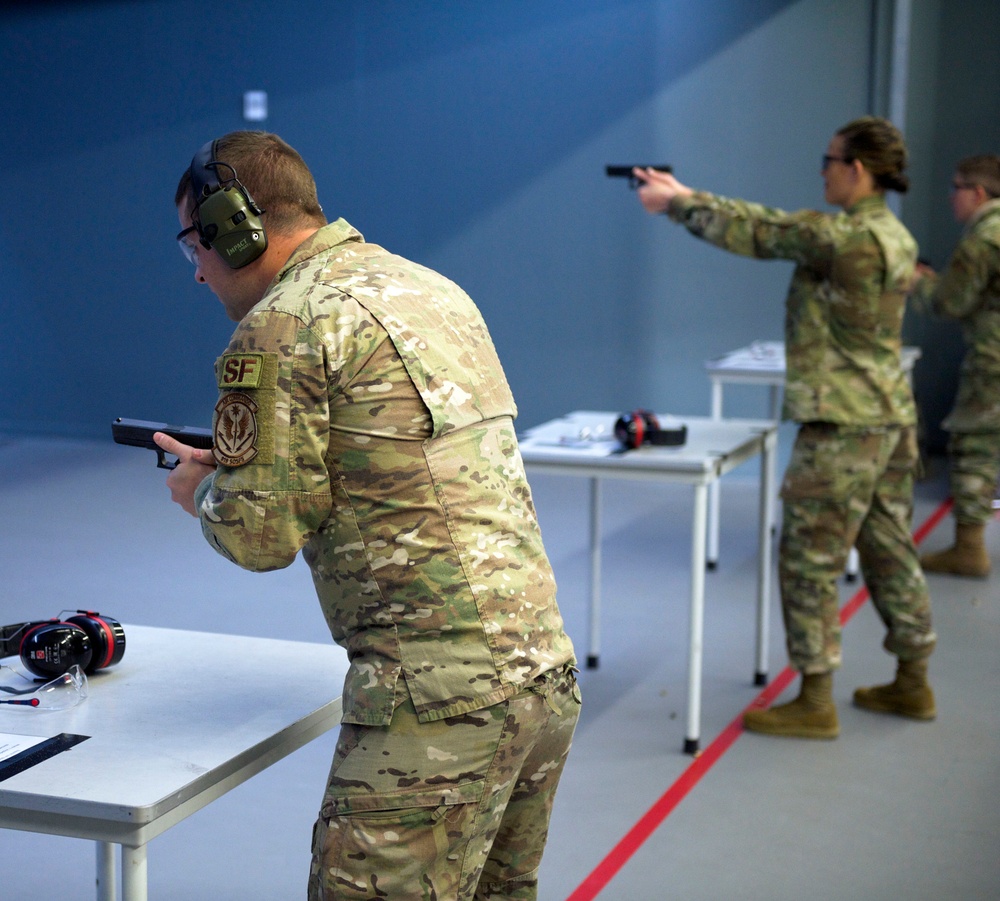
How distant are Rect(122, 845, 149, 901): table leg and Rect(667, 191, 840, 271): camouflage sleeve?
97.1 inches

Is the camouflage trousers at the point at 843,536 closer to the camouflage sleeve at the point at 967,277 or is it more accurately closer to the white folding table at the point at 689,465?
the white folding table at the point at 689,465

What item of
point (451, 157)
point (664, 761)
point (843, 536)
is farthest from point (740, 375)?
point (451, 157)

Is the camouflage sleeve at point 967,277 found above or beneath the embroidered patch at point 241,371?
above

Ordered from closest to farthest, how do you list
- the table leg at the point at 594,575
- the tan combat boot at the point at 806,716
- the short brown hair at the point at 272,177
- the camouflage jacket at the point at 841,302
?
the short brown hair at the point at 272,177
the camouflage jacket at the point at 841,302
the tan combat boot at the point at 806,716
the table leg at the point at 594,575

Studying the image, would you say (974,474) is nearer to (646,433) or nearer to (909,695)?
(909,695)

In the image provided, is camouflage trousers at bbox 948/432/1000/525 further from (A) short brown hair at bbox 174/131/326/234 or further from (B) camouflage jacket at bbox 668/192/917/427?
(A) short brown hair at bbox 174/131/326/234

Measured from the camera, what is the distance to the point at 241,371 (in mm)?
1414

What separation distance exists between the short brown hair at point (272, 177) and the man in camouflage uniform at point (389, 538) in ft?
0.06

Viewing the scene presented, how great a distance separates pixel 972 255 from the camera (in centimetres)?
493

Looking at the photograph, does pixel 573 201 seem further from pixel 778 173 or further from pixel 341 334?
pixel 341 334

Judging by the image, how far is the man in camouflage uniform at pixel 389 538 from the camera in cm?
141

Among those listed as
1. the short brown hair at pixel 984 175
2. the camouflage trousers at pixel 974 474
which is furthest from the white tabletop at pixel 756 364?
the short brown hair at pixel 984 175

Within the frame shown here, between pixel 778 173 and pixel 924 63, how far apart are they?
3.85 feet

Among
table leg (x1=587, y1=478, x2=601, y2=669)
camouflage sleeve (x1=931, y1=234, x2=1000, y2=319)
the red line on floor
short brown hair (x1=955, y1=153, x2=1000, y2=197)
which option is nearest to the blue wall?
short brown hair (x1=955, y1=153, x2=1000, y2=197)
